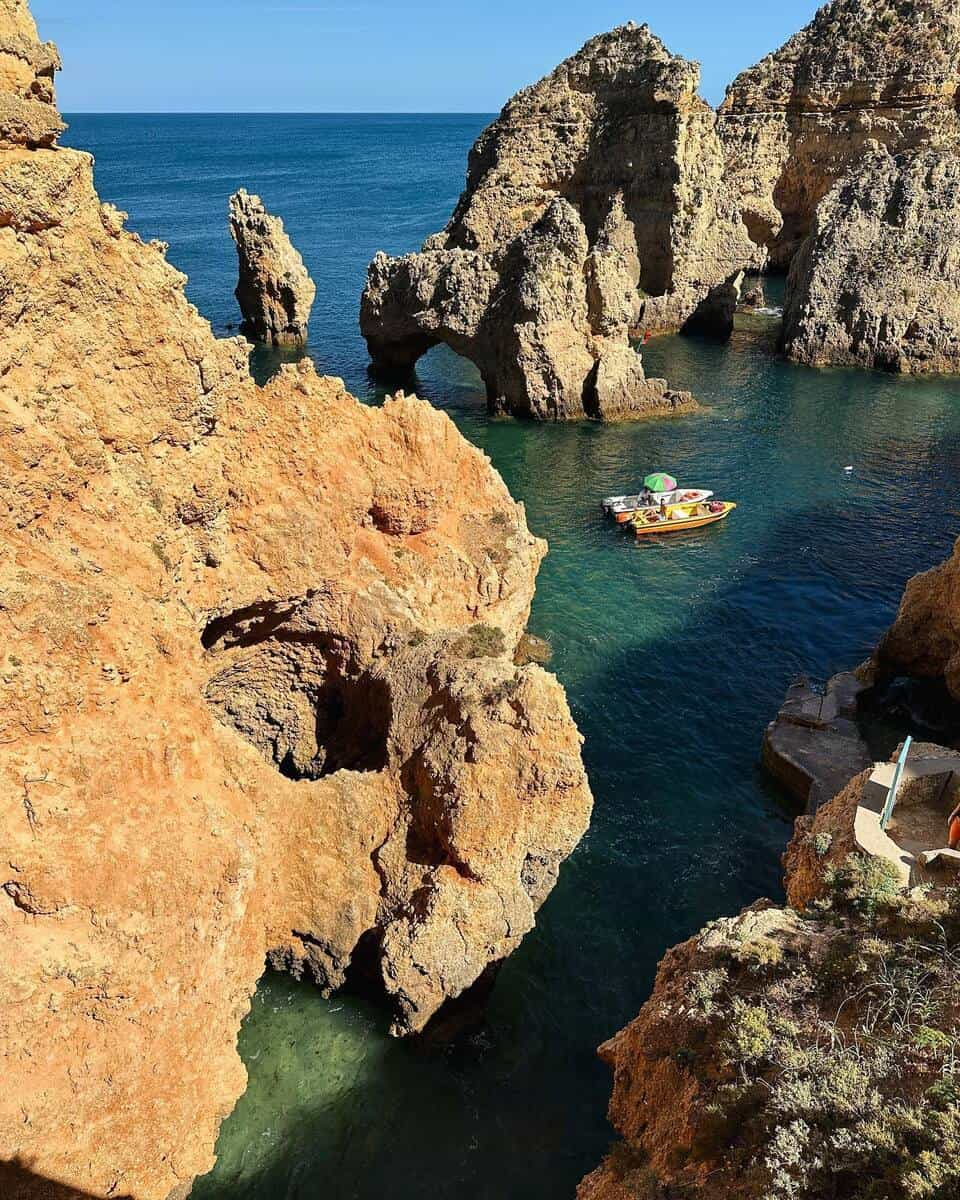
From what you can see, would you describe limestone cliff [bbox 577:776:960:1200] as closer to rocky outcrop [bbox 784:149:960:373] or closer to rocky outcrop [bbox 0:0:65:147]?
rocky outcrop [bbox 0:0:65:147]

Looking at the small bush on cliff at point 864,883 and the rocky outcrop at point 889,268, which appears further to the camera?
the rocky outcrop at point 889,268

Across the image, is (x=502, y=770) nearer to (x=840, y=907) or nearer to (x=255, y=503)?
(x=840, y=907)

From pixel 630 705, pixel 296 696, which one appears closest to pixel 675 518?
pixel 630 705

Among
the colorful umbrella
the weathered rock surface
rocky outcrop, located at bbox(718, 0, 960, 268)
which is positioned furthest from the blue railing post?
rocky outcrop, located at bbox(718, 0, 960, 268)

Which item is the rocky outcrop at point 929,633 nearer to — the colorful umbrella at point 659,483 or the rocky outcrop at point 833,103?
the colorful umbrella at point 659,483

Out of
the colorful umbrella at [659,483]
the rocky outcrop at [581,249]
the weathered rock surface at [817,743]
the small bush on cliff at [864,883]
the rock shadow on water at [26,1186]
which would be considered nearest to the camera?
the rock shadow on water at [26,1186]

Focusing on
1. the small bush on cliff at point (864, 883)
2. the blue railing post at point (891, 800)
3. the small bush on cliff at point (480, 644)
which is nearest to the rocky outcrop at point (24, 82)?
the small bush on cliff at point (480, 644)
